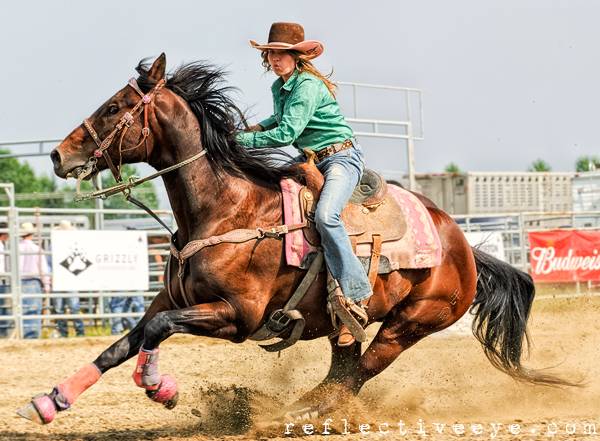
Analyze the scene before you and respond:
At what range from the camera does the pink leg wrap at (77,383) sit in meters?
5.32

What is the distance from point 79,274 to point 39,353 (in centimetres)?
181

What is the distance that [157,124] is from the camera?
566 centimetres

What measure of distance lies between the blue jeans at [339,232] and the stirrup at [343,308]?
3cm

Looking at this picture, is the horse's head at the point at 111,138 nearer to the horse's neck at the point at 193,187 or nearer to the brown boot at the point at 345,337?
the horse's neck at the point at 193,187

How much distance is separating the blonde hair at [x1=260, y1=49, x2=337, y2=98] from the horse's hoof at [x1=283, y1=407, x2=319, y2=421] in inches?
74.5

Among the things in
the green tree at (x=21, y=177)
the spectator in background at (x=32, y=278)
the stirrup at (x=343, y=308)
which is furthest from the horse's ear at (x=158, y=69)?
the green tree at (x=21, y=177)

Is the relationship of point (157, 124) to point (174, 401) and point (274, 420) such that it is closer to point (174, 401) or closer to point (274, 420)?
point (174, 401)

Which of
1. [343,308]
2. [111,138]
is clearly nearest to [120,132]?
[111,138]

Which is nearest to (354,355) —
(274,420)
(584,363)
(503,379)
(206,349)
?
(274,420)

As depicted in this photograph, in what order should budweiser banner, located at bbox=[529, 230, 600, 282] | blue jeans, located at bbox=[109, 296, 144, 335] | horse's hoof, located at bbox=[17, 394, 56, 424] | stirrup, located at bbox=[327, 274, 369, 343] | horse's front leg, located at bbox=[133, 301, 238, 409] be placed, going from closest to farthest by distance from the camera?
horse's hoof, located at bbox=[17, 394, 56, 424]
horse's front leg, located at bbox=[133, 301, 238, 409]
stirrup, located at bbox=[327, 274, 369, 343]
blue jeans, located at bbox=[109, 296, 144, 335]
budweiser banner, located at bbox=[529, 230, 600, 282]

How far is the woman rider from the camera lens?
18.9ft

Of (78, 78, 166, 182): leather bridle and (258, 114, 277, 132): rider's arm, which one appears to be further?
(258, 114, 277, 132): rider's arm

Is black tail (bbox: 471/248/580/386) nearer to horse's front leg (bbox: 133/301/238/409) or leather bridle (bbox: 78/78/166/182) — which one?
horse's front leg (bbox: 133/301/238/409)

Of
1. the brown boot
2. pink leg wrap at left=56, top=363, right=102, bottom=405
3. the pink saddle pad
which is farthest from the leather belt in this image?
pink leg wrap at left=56, top=363, right=102, bottom=405
